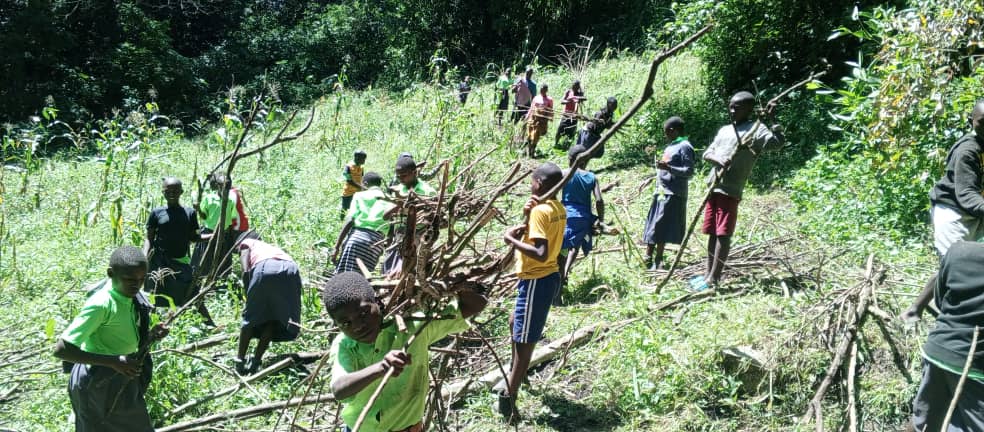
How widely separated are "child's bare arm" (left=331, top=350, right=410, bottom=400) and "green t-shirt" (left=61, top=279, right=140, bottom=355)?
Result: 4.91ft

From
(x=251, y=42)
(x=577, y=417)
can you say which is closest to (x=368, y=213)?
(x=577, y=417)

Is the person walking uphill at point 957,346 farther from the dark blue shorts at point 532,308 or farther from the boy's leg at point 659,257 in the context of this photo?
the boy's leg at point 659,257

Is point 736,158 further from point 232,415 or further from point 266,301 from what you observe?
point 232,415

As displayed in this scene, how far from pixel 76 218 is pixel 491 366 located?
671cm

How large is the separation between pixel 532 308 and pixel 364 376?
1.90 m

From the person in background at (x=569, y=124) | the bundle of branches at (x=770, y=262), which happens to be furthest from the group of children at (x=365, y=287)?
the person in background at (x=569, y=124)

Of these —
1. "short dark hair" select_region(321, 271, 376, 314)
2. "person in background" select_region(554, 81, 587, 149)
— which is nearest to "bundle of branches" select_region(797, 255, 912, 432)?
"short dark hair" select_region(321, 271, 376, 314)

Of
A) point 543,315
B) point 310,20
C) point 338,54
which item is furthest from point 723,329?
point 310,20

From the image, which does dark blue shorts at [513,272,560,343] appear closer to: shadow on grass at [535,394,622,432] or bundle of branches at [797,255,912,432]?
shadow on grass at [535,394,622,432]

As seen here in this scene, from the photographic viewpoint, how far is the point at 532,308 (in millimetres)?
4105

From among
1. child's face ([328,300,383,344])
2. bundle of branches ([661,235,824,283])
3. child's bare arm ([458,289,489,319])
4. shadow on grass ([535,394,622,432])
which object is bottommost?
shadow on grass ([535,394,622,432])

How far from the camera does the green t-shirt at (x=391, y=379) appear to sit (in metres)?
2.52

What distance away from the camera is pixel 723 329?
4.59 m

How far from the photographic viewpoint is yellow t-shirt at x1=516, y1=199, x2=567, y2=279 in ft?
12.9
